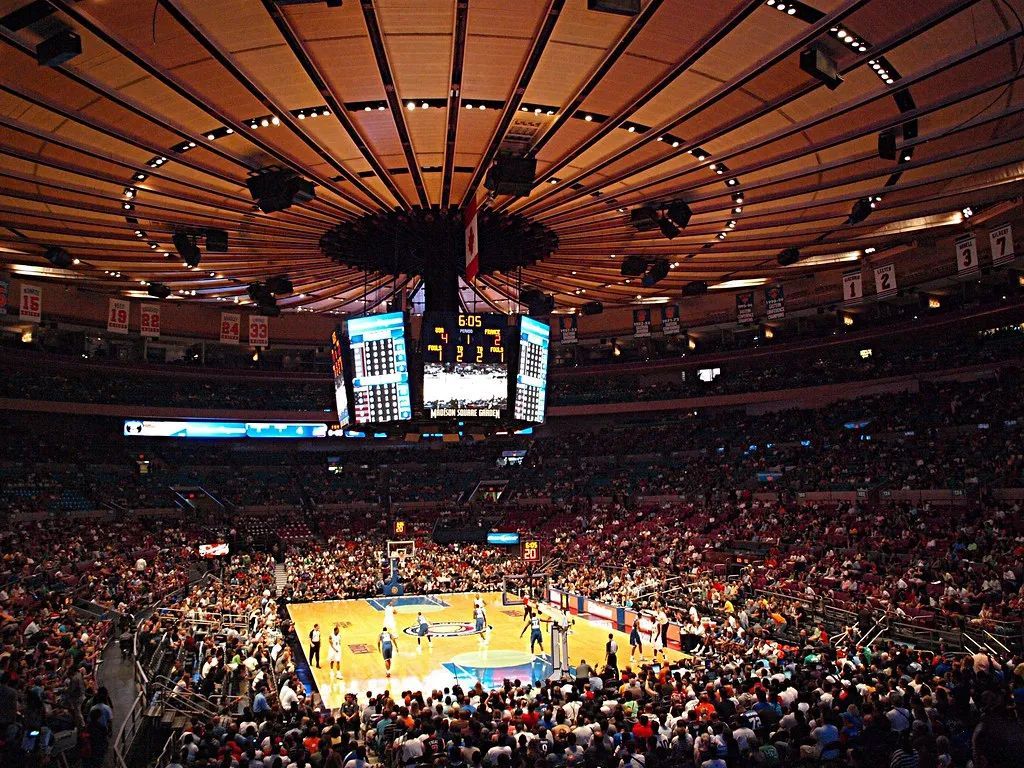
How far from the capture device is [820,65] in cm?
1090

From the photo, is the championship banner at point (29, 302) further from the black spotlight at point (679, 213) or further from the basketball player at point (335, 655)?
the black spotlight at point (679, 213)

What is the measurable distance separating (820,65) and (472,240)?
8.05 m

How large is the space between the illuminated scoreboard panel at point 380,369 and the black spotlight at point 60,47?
8732 mm

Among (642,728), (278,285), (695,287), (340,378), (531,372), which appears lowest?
(642,728)

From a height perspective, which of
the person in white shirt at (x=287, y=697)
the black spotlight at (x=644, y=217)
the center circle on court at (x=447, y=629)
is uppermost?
the black spotlight at (x=644, y=217)

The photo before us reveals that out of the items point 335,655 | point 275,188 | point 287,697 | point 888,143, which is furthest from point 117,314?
point 888,143

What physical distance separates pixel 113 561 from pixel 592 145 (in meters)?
26.6

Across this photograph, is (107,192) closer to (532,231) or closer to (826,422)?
(532,231)

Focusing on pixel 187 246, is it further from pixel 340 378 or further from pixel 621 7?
pixel 621 7

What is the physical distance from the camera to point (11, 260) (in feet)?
74.4

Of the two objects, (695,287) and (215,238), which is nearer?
(215,238)

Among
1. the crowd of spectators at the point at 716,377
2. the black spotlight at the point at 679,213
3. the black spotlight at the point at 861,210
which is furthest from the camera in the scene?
the crowd of spectators at the point at 716,377

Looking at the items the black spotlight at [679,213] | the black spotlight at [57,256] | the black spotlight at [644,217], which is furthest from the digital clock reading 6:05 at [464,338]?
the black spotlight at [57,256]

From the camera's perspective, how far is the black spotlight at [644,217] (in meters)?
17.2
